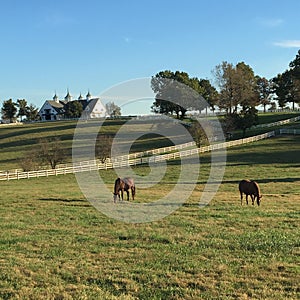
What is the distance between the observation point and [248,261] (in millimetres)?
8898

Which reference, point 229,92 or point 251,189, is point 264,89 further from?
point 251,189

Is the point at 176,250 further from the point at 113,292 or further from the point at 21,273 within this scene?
the point at 21,273

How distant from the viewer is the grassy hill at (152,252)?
7.38m

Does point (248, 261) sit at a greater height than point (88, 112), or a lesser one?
lesser

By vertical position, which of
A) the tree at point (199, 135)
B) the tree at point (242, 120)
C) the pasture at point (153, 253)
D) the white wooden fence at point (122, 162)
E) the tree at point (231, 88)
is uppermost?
the tree at point (231, 88)

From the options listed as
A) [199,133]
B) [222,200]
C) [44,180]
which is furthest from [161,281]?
Answer: [199,133]

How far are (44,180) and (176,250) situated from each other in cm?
2553

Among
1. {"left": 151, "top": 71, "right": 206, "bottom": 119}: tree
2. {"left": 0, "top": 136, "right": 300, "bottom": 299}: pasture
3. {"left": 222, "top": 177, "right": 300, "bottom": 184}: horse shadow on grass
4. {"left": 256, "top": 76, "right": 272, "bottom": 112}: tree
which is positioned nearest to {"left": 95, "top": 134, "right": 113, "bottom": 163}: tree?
{"left": 222, "top": 177, "right": 300, "bottom": 184}: horse shadow on grass

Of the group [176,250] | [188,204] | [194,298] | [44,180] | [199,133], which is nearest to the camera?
[194,298]

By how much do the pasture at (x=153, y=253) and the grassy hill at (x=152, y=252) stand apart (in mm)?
22

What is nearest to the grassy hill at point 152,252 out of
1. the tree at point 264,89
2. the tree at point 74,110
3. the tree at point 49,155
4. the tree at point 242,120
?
the tree at point 49,155

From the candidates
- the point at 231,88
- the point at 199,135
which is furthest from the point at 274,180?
the point at 231,88

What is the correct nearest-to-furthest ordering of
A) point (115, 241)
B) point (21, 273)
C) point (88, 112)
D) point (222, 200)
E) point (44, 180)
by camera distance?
point (21, 273) → point (115, 241) → point (222, 200) → point (44, 180) → point (88, 112)

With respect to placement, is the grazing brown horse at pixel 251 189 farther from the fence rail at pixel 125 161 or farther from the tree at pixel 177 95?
the tree at pixel 177 95
